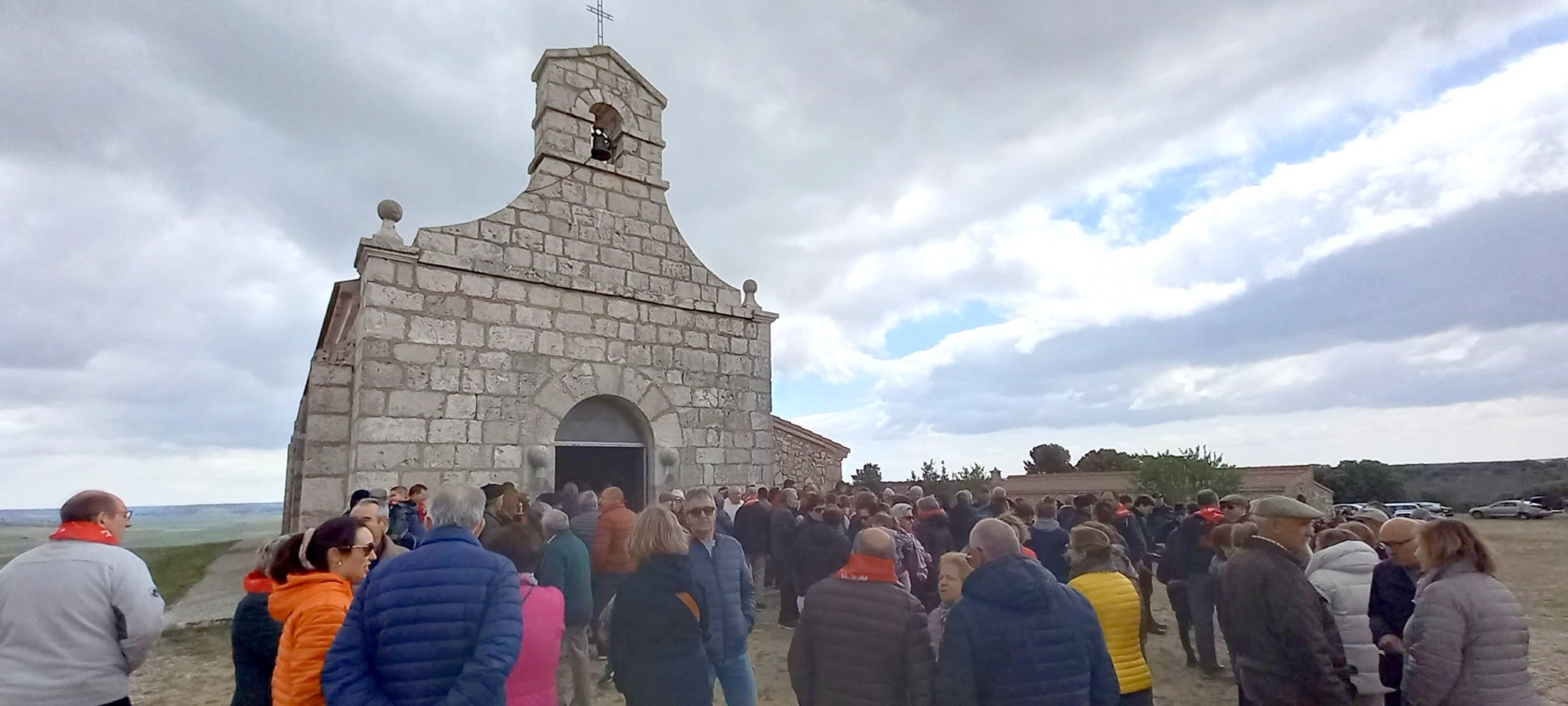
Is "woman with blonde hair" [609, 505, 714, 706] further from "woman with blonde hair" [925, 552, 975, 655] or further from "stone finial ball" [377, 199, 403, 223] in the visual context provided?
"stone finial ball" [377, 199, 403, 223]

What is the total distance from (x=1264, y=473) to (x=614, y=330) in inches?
607

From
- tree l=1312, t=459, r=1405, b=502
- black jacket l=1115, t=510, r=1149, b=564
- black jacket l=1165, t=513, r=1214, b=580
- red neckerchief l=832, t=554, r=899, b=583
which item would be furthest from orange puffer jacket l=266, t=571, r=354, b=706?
tree l=1312, t=459, r=1405, b=502

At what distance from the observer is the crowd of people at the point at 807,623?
8.07 ft

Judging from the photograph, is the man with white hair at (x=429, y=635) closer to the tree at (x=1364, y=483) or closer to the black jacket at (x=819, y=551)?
the black jacket at (x=819, y=551)

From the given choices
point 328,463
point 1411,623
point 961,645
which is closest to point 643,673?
point 961,645

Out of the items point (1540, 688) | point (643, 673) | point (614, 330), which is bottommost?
point (1540, 688)

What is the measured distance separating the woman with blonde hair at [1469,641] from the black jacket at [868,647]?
6.68 feet

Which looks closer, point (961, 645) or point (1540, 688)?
point (961, 645)

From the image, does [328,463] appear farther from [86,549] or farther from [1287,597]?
[1287,597]

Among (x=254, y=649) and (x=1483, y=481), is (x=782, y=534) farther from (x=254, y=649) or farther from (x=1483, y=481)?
(x=1483, y=481)

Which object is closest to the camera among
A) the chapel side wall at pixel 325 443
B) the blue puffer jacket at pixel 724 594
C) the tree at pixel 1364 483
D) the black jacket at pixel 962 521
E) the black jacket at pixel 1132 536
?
the blue puffer jacket at pixel 724 594

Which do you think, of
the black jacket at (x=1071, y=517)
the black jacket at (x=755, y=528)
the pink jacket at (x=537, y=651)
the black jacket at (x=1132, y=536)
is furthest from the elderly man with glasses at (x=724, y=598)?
the black jacket at (x=1132, y=536)

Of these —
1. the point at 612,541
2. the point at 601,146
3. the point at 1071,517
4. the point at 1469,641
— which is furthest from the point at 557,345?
the point at 1469,641

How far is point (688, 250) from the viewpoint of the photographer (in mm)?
9820
